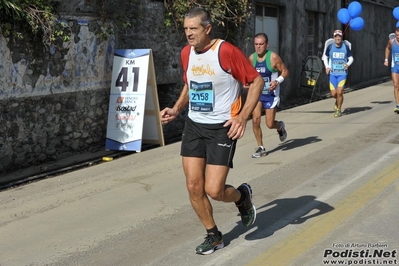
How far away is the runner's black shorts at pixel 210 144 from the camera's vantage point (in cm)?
604

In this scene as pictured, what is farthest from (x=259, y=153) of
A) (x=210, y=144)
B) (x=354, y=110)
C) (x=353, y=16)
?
(x=353, y=16)

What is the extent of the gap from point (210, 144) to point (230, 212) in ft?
5.52

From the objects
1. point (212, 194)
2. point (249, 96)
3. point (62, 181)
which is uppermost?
point (249, 96)

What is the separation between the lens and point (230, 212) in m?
7.57

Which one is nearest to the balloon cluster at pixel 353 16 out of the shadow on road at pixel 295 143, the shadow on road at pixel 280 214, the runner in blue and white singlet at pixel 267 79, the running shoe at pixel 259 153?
the shadow on road at pixel 295 143

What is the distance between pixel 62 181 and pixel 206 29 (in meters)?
4.71

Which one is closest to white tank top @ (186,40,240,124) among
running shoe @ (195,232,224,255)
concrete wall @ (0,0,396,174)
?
running shoe @ (195,232,224,255)

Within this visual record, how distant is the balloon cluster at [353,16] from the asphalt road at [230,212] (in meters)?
6.56

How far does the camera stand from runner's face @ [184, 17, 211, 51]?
5.90 m

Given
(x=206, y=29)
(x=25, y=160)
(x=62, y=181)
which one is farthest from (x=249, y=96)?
(x=25, y=160)

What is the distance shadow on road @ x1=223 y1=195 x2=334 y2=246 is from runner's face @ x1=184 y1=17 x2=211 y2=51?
5.87 feet

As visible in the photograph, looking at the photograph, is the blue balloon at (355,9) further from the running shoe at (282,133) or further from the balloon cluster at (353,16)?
the running shoe at (282,133)

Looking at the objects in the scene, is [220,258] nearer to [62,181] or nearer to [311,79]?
[62,181]

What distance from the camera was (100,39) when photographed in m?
12.6
